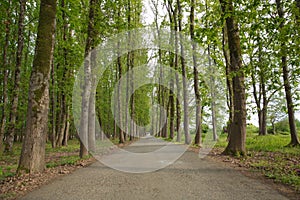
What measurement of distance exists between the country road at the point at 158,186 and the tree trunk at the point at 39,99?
1.23 m

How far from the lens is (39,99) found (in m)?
7.43

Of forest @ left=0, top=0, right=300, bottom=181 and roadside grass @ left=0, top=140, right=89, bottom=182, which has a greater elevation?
forest @ left=0, top=0, right=300, bottom=181

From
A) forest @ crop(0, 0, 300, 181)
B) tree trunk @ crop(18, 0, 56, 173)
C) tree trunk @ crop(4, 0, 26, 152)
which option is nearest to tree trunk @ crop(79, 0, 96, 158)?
forest @ crop(0, 0, 300, 181)

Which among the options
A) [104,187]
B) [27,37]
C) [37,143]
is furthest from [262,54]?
[27,37]

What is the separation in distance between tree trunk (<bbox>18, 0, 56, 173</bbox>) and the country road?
1230 millimetres

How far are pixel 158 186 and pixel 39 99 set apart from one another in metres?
4.73

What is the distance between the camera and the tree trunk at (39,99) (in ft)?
23.3

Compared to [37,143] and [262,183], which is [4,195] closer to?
[37,143]

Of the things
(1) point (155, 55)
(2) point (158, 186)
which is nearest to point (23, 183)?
(2) point (158, 186)

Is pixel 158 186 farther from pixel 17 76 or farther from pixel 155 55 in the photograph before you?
pixel 155 55

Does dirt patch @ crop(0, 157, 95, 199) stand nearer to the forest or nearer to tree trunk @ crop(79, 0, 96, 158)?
the forest

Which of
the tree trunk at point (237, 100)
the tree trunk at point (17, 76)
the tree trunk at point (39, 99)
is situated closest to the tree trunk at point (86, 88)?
the tree trunk at point (39, 99)

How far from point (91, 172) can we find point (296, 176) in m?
6.01

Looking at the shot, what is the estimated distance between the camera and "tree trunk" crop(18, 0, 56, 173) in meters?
7.09
